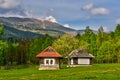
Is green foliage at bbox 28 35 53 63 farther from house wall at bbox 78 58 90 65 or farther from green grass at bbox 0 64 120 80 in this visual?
green grass at bbox 0 64 120 80

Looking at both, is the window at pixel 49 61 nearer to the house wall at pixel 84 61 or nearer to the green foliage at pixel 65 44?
the house wall at pixel 84 61

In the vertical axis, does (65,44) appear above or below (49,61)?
above

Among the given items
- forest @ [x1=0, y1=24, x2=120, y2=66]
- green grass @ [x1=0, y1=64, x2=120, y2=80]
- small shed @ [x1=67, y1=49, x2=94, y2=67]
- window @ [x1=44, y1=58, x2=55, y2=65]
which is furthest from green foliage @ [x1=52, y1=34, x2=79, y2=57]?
green grass @ [x1=0, y1=64, x2=120, y2=80]

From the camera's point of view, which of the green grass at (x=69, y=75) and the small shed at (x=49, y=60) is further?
the small shed at (x=49, y=60)

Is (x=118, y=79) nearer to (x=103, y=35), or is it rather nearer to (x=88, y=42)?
(x=88, y=42)

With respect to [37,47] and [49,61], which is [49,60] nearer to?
[49,61]

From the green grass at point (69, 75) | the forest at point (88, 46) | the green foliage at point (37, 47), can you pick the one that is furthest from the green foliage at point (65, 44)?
the green grass at point (69, 75)

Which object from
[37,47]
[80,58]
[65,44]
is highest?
[37,47]

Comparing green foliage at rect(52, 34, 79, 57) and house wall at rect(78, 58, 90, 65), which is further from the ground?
green foliage at rect(52, 34, 79, 57)

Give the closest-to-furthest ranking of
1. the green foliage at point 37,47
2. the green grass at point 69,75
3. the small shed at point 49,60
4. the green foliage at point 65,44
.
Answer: the green grass at point 69,75 → the small shed at point 49,60 → the green foliage at point 65,44 → the green foliage at point 37,47

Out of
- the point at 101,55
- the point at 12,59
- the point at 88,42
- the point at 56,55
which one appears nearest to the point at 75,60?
the point at 56,55

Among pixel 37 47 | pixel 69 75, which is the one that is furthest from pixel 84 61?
Answer: pixel 69 75

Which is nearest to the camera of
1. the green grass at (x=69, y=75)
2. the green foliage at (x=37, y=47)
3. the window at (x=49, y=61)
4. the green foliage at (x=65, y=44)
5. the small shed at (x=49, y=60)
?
the green grass at (x=69, y=75)

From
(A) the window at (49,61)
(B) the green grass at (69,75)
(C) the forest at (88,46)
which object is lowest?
(B) the green grass at (69,75)
